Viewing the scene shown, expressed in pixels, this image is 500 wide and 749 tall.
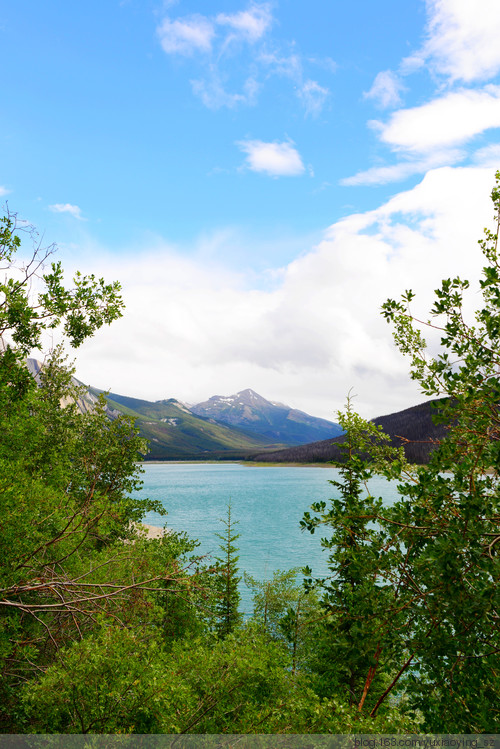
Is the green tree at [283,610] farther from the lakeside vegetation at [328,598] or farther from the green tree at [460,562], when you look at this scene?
the green tree at [460,562]

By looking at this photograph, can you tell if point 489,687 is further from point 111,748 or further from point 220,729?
point 220,729

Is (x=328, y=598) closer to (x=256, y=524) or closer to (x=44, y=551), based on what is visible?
(x=44, y=551)

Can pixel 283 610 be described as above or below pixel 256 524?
above

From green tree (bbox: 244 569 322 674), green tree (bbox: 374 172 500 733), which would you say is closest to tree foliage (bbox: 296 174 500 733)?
green tree (bbox: 374 172 500 733)

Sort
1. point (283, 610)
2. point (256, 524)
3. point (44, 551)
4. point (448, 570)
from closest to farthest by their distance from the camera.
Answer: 1. point (448, 570)
2. point (44, 551)
3. point (283, 610)
4. point (256, 524)

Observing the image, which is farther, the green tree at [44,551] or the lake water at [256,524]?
the lake water at [256,524]

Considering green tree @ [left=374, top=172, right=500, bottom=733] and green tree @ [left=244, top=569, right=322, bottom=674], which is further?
green tree @ [left=244, top=569, right=322, bottom=674]

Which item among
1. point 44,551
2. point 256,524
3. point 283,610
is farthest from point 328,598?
point 256,524

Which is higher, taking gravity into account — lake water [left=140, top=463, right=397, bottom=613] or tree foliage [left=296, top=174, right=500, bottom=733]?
tree foliage [left=296, top=174, right=500, bottom=733]

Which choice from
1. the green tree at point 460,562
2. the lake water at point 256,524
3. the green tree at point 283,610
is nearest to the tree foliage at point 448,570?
the green tree at point 460,562

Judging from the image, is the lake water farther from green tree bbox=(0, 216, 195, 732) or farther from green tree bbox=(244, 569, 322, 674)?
green tree bbox=(0, 216, 195, 732)

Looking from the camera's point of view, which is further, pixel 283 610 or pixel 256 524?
pixel 256 524

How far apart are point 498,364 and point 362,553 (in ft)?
10.1

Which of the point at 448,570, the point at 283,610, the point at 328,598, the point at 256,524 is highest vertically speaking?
the point at 448,570
